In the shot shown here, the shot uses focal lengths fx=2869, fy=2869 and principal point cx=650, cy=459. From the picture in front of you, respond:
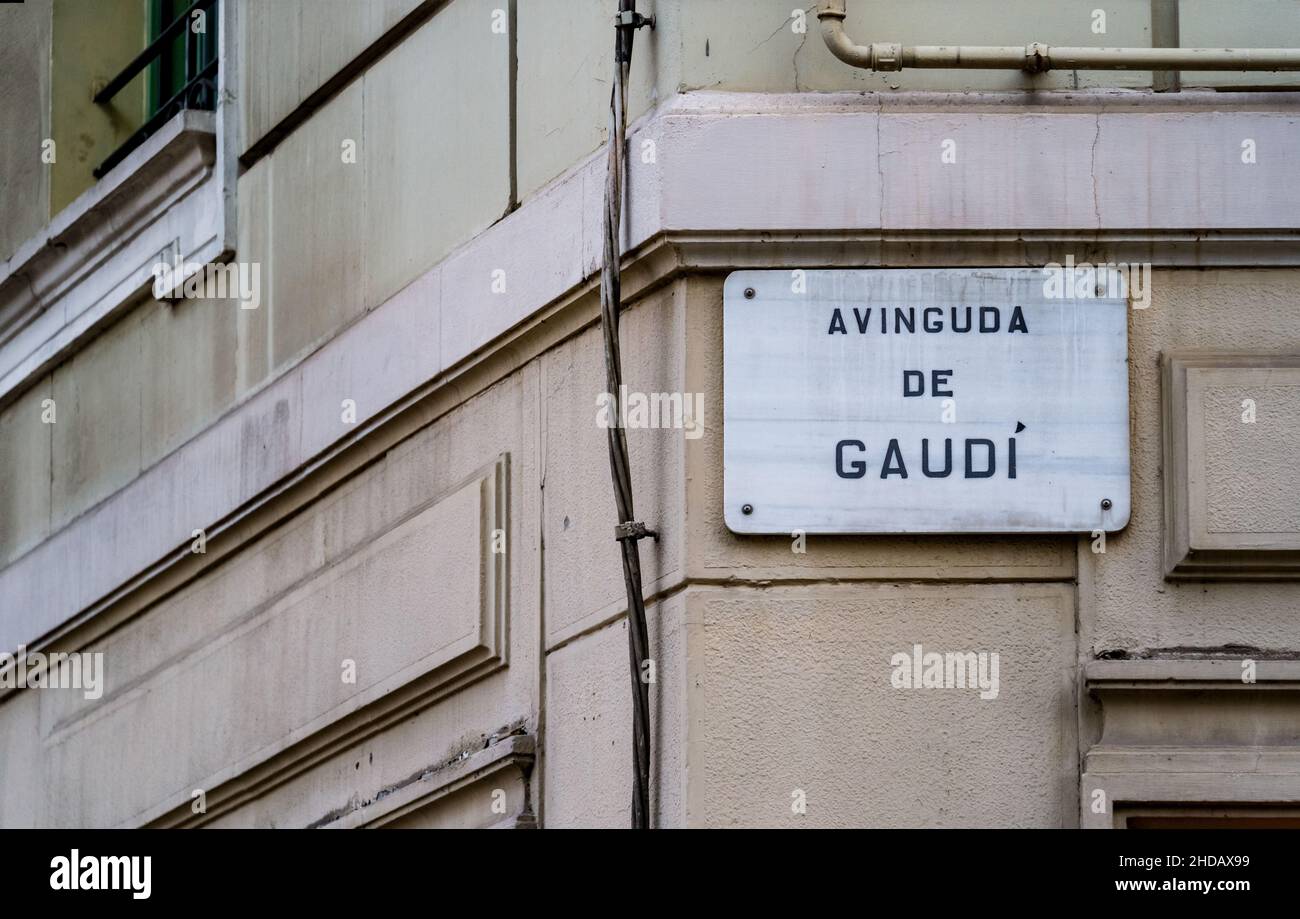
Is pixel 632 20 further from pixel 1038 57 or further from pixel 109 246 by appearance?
pixel 109 246

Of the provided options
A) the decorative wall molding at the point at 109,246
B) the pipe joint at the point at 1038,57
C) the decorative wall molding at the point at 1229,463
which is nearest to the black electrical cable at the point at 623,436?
the pipe joint at the point at 1038,57

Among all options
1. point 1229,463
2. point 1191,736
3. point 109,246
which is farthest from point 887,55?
point 109,246

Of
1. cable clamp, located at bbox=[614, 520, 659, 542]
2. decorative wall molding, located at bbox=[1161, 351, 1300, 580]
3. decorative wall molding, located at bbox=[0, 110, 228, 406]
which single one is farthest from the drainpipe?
decorative wall molding, located at bbox=[0, 110, 228, 406]

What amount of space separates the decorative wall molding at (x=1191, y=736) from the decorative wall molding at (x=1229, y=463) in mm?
256

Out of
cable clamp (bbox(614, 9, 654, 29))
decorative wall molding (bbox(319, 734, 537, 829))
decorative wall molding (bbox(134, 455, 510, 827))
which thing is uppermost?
cable clamp (bbox(614, 9, 654, 29))

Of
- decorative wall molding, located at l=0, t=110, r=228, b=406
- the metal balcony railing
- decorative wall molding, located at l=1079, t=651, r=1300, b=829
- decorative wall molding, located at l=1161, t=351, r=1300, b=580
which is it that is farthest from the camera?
the metal balcony railing

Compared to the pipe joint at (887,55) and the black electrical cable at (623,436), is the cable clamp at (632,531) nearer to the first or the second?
the black electrical cable at (623,436)

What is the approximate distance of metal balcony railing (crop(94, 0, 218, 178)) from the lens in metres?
10.5

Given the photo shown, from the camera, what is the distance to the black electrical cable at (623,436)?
7305 millimetres

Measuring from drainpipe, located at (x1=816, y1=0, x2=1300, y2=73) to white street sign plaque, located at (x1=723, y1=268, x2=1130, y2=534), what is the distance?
21.2 inches

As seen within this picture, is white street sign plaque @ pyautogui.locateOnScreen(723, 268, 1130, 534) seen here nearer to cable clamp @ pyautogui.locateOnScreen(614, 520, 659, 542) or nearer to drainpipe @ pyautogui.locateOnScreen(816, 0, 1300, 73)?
cable clamp @ pyautogui.locateOnScreen(614, 520, 659, 542)

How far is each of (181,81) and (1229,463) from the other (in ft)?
16.6

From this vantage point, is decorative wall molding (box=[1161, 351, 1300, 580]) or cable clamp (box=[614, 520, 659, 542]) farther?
cable clamp (box=[614, 520, 659, 542])
